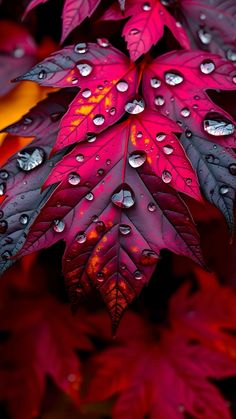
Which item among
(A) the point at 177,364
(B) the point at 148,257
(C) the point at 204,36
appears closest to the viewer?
(B) the point at 148,257

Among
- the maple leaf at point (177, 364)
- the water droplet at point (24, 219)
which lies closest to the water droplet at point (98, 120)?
the water droplet at point (24, 219)

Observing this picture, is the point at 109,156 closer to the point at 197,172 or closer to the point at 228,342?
the point at 197,172

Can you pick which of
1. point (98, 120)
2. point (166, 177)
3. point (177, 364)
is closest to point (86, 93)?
point (98, 120)

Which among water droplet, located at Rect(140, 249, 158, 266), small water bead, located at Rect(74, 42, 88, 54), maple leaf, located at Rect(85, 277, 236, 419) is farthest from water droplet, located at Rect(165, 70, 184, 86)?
maple leaf, located at Rect(85, 277, 236, 419)

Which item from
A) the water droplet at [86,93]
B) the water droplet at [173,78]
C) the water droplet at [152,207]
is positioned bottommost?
the water droplet at [152,207]

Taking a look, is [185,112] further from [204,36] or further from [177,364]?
[177,364]

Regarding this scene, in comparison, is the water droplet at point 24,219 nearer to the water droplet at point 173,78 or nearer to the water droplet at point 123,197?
the water droplet at point 123,197

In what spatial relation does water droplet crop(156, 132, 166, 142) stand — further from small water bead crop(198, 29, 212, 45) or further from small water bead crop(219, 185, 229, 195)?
small water bead crop(198, 29, 212, 45)
